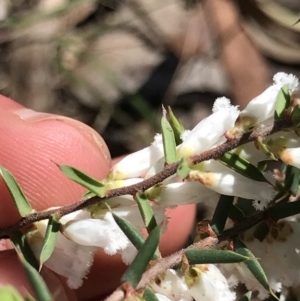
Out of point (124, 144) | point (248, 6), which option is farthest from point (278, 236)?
point (248, 6)

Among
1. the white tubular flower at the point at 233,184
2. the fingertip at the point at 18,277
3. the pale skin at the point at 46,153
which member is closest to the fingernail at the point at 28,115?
the pale skin at the point at 46,153

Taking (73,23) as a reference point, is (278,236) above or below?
above

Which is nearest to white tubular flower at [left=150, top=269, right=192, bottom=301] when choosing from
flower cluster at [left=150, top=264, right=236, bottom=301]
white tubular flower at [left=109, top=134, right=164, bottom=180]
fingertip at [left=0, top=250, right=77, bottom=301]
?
flower cluster at [left=150, top=264, right=236, bottom=301]

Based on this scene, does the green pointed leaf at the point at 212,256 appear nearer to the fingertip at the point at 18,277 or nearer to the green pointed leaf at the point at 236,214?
the green pointed leaf at the point at 236,214

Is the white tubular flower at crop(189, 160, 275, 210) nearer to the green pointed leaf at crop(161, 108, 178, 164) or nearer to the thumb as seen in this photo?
the green pointed leaf at crop(161, 108, 178, 164)

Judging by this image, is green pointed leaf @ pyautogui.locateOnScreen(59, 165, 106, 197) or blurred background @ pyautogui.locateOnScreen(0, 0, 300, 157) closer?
green pointed leaf @ pyautogui.locateOnScreen(59, 165, 106, 197)

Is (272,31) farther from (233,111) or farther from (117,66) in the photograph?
(233,111)

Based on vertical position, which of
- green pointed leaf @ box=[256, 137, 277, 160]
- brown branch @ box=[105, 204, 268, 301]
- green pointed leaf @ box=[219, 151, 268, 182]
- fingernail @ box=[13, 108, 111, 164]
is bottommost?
fingernail @ box=[13, 108, 111, 164]

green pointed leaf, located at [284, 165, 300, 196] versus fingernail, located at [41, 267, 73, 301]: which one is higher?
green pointed leaf, located at [284, 165, 300, 196]

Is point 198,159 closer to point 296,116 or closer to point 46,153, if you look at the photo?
point 296,116

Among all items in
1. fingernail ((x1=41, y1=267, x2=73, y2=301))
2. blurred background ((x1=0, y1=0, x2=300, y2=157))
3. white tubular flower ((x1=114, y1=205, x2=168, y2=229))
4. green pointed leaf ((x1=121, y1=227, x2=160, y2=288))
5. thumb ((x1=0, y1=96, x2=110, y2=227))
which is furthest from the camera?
blurred background ((x1=0, y1=0, x2=300, y2=157))
